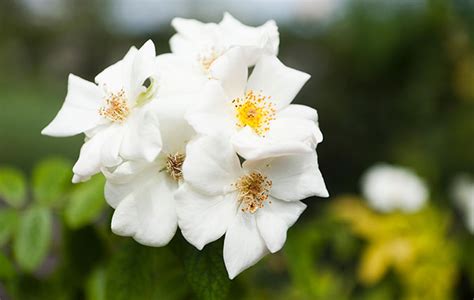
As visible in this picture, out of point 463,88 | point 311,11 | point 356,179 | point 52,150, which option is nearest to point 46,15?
point 52,150

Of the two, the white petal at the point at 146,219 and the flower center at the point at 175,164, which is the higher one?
the flower center at the point at 175,164

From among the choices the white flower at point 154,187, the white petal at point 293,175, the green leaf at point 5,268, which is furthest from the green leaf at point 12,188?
the white petal at point 293,175

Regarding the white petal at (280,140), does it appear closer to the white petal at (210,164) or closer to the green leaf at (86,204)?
the white petal at (210,164)

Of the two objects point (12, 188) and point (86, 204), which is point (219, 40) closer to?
point (86, 204)

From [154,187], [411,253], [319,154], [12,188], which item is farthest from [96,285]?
[319,154]

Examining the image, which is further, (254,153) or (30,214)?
(30,214)

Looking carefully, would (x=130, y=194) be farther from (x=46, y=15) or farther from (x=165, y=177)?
(x=46, y=15)
